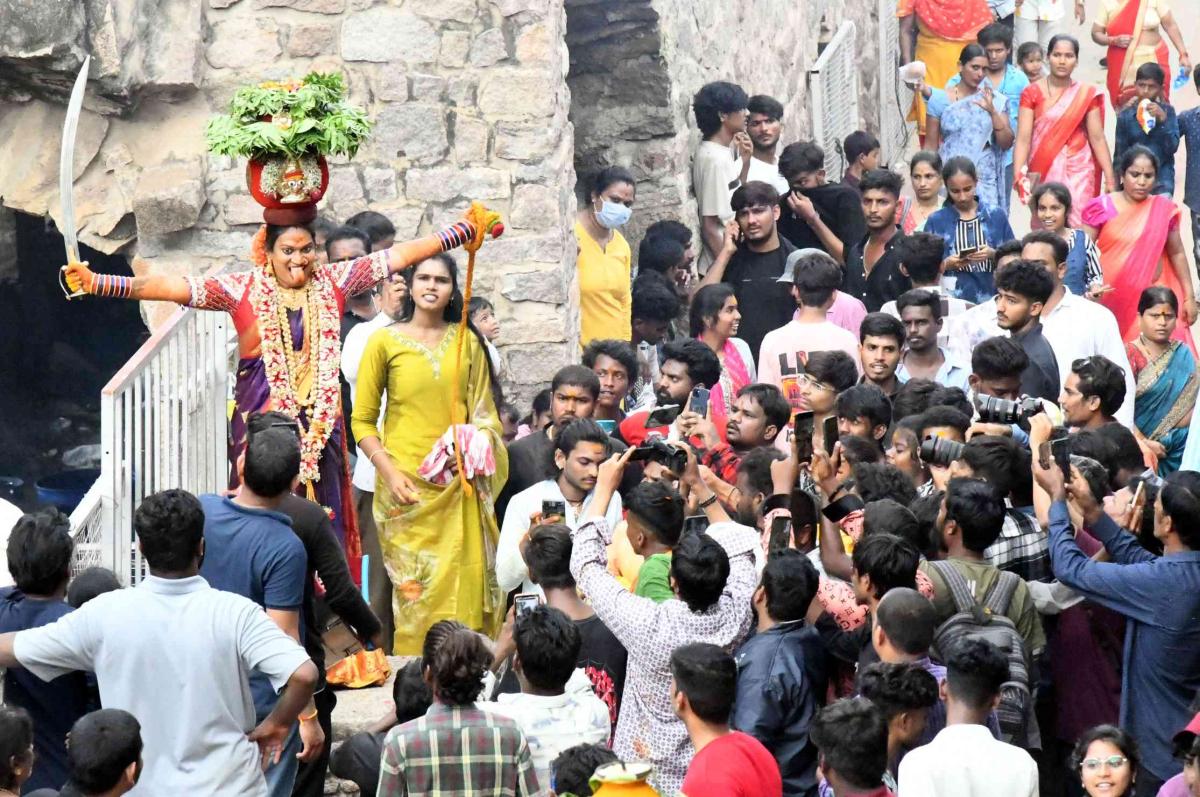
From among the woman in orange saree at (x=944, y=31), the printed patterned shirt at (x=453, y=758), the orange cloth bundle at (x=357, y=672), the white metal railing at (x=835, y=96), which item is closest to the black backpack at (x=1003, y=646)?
the printed patterned shirt at (x=453, y=758)

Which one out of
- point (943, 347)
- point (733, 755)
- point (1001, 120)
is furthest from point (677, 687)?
point (1001, 120)

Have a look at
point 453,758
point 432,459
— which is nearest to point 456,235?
point 432,459

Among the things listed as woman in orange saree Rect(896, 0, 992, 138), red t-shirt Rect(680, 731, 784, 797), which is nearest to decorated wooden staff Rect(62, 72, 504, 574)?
red t-shirt Rect(680, 731, 784, 797)

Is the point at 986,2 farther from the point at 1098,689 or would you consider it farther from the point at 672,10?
the point at 1098,689

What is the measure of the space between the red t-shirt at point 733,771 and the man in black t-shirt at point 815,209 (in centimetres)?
582

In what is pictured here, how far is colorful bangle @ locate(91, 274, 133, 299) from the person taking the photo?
22.1 feet

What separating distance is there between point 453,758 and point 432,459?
2.63 meters

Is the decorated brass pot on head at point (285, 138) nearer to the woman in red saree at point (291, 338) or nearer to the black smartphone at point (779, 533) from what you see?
the woman in red saree at point (291, 338)

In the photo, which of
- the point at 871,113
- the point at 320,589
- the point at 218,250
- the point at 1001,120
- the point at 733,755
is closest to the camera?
the point at 733,755

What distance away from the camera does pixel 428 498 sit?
288 inches

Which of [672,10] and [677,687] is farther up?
[672,10]

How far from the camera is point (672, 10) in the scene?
11242 mm

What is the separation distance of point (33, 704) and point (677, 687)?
1.69 m

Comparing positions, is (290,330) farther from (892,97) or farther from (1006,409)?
(892,97)
